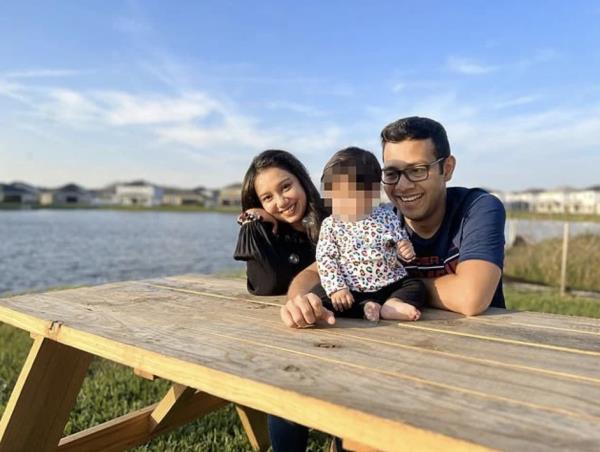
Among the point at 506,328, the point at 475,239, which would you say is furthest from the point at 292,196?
the point at 506,328

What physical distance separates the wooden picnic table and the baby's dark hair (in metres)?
0.53

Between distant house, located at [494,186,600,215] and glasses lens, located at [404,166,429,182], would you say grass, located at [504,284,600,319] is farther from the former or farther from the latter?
distant house, located at [494,186,600,215]

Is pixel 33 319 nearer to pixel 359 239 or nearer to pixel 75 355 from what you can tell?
pixel 75 355

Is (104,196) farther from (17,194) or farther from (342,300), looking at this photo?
(342,300)

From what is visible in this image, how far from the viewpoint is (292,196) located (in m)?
2.27

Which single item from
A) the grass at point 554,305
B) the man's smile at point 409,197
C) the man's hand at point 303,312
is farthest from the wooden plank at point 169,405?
the grass at point 554,305

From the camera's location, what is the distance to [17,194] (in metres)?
89.8

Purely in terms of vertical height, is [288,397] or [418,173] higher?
[418,173]

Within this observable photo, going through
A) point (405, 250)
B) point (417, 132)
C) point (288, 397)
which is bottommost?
point (288, 397)

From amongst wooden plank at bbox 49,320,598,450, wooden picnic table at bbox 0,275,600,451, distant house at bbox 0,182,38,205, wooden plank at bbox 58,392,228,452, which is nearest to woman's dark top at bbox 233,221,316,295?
wooden picnic table at bbox 0,275,600,451

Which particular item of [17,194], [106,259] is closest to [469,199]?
[106,259]

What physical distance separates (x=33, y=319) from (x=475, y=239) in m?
1.64

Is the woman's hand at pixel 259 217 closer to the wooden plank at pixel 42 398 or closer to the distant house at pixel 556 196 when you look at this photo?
the wooden plank at pixel 42 398

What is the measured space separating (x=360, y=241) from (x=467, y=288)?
0.42 metres
